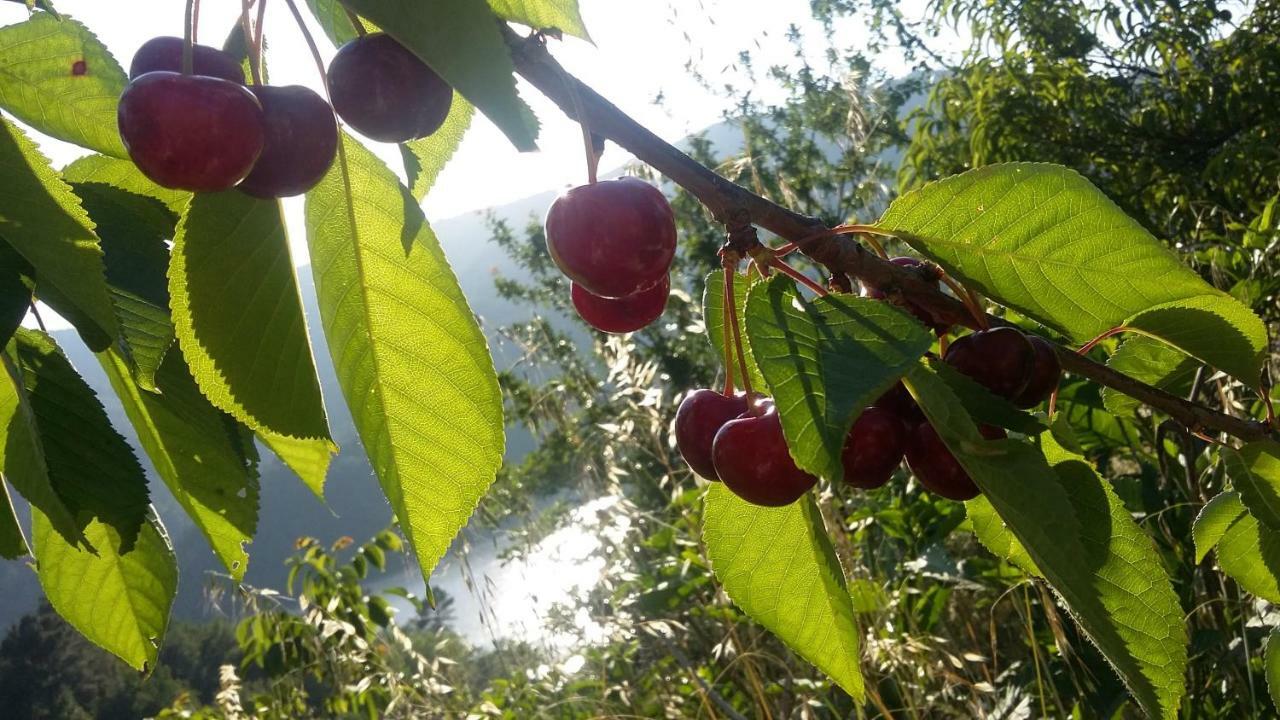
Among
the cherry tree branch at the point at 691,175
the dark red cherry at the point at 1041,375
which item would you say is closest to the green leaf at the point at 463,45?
the cherry tree branch at the point at 691,175

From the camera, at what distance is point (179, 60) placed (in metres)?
0.47

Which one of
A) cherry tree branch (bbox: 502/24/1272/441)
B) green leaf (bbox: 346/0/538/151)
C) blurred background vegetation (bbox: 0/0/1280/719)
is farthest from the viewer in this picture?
blurred background vegetation (bbox: 0/0/1280/719)

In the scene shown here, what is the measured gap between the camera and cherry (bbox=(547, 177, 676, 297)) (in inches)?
17.8

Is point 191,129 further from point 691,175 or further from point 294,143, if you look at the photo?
point 691,175

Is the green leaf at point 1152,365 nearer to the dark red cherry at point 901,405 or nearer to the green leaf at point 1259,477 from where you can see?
the green leaf at point 1259,477

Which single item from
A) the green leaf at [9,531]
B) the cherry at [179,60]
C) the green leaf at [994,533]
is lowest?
the green leaf at [994,533]

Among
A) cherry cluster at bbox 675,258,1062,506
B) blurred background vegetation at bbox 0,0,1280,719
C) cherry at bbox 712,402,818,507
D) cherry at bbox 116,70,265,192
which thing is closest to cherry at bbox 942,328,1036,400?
cherry cluster at bbox 675,258,1062,506

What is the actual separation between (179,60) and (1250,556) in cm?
75

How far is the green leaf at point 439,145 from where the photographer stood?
57 cm

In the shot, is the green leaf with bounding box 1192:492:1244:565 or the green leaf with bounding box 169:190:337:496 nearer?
the green leaf with bounding box 169:190:337:496

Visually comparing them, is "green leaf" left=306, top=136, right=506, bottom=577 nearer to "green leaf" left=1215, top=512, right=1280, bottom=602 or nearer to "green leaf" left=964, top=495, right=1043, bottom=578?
"green leaf" left=964, top=495, right=1043, bottom=578

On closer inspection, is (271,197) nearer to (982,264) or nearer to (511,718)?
(982,264)

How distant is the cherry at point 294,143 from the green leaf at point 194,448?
0.19 m

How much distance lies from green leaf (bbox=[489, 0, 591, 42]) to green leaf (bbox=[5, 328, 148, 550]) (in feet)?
1.02
